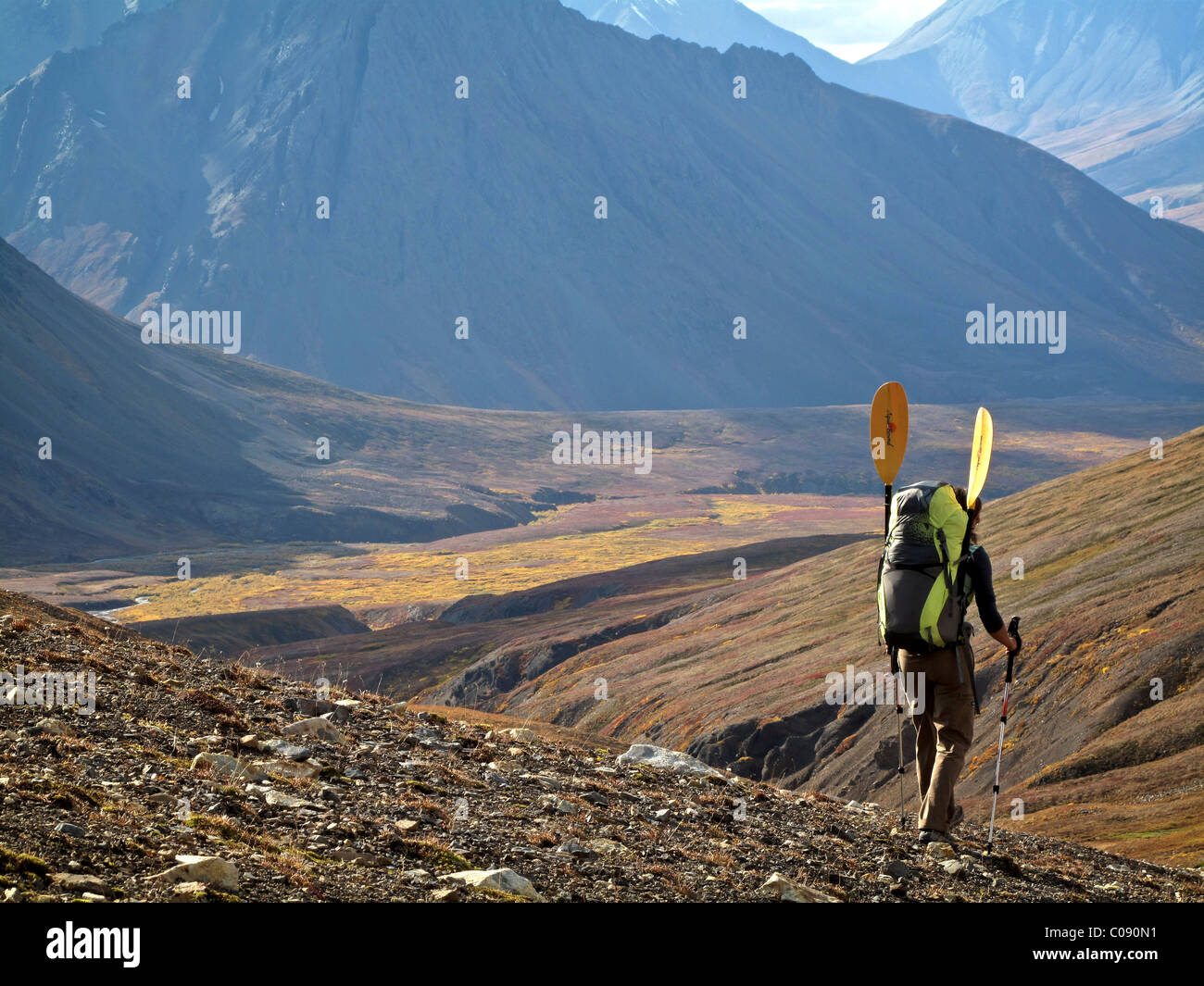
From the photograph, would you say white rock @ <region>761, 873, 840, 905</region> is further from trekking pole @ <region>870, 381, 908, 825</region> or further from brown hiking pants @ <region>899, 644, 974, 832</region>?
trekking pole @ <region>870, 381, 908, 825</region>

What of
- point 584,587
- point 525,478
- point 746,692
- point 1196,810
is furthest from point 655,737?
point 525,478

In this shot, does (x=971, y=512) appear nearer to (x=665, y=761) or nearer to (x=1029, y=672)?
(x=665, y=761)

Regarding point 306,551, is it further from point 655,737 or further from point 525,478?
point 655,737

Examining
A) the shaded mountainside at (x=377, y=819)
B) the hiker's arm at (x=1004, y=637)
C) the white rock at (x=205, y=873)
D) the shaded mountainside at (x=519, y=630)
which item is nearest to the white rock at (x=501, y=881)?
the shaded mountainside at (x=377, y=819)

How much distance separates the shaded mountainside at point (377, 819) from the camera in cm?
744

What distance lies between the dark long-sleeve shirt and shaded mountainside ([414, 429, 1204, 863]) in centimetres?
624

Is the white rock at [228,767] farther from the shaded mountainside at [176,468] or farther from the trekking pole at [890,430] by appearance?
the shaded mountainside at [176,468]

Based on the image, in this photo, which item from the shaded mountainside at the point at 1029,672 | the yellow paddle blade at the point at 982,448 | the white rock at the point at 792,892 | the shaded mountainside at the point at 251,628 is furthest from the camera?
the shaded mountainside at the point at 251,628

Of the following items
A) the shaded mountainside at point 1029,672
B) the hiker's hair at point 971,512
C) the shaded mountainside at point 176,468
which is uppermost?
the shaded mountainside at point 176,468

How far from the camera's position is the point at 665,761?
47.0 feet

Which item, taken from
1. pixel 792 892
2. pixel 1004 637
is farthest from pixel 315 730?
pixel 1004 637

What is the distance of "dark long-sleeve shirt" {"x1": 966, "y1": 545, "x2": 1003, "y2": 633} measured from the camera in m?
10.3

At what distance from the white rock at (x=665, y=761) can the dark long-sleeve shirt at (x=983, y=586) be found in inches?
172

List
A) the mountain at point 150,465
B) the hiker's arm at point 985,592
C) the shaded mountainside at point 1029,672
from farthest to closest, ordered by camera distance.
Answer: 1. the mountain at point 150,465
2. the shaded mountainside at point 1029,672
3. the hiker's arm at point 985,592
